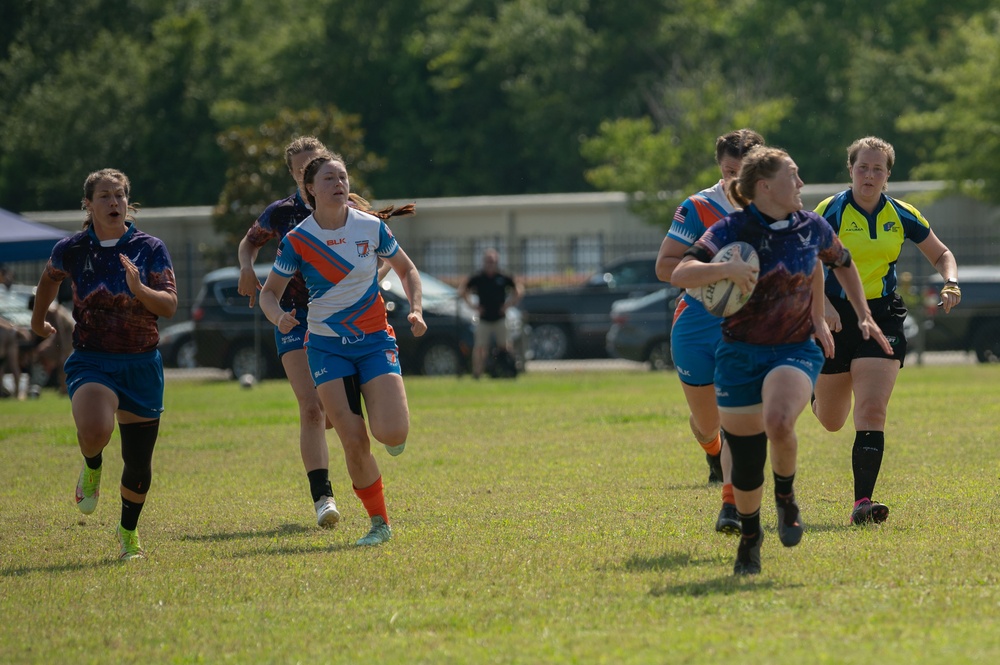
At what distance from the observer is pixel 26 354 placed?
22047 millimetres

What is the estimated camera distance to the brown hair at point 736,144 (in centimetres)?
741

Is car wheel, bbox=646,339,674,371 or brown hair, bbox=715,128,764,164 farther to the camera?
car wheel, bbox=646,339,674,371

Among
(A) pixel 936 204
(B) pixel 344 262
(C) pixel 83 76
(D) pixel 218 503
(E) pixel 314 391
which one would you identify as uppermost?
(C) pixel 83 76

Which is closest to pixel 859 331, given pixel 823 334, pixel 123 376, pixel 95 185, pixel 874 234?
pixel 874 234

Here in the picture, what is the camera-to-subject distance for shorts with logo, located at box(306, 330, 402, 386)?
717cm

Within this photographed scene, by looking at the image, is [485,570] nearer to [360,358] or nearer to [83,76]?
[360,358]

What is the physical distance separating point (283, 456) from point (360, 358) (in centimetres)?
483

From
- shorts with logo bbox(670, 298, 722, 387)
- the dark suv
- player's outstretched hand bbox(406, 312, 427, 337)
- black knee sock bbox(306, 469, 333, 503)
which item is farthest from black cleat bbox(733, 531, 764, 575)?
the dark suv

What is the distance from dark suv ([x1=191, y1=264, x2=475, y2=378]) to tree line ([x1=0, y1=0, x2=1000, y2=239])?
2345 cm

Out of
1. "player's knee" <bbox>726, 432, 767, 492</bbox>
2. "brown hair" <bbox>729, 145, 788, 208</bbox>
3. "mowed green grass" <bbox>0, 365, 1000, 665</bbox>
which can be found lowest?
"mowed green grass" <bbox>0, 365, 1000, 665</bbox>

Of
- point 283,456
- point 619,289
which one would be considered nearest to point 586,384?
point 619,289

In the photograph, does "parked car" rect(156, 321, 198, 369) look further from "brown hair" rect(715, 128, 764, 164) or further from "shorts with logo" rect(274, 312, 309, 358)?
"brown hair" rect(715, 128, 764, 164)

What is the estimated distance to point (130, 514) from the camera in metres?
7.16

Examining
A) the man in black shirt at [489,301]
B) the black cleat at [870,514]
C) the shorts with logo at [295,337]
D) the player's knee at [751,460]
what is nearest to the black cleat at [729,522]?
the black cleat at [870,514]
